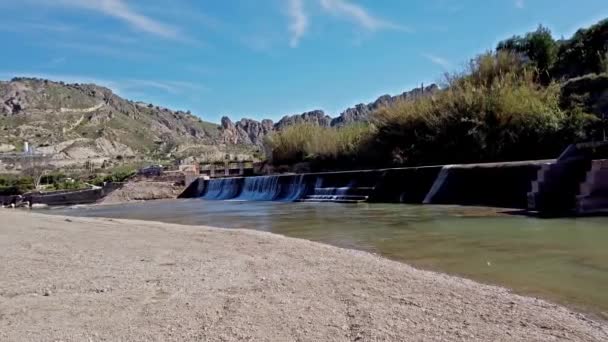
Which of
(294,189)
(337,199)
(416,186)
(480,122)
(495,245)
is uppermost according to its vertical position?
(480,122)

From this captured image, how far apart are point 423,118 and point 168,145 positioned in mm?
97145

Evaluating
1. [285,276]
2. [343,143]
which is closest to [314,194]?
[343,143]

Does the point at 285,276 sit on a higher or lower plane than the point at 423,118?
lower

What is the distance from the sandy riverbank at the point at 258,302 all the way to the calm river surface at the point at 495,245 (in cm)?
58

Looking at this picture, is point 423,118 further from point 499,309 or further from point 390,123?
point 499,309

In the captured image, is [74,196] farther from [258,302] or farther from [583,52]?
[258,302]

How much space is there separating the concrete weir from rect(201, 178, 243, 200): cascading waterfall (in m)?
1.84

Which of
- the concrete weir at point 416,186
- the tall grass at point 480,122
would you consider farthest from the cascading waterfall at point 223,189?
the tall grass at point 480,122

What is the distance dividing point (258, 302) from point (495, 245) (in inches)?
195

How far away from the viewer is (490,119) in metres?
23.5

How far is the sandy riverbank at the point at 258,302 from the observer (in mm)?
3912

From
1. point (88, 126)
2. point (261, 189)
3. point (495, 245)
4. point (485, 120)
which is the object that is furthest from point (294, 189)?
point (88, 126)

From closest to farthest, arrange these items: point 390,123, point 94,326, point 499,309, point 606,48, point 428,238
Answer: point 94,326
point 499,309
point 428,238
point 390,123
point 606,48

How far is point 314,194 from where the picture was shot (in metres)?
26.3
